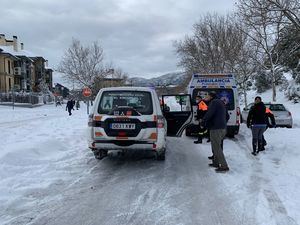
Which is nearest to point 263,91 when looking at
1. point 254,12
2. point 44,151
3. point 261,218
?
point 254,12

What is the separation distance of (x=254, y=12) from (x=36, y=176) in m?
13.3

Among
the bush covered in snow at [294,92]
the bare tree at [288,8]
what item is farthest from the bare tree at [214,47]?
the bare tree at [288,8]

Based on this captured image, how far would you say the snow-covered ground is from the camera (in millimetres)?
6059

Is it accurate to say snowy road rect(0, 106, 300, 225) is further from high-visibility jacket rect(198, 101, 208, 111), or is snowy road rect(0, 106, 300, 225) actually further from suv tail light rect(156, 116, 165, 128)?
high-visibility jacket rect(198, 101, 208, 111)

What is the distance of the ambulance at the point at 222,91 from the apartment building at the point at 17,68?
194 ft

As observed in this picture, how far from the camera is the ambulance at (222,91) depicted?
1550cm

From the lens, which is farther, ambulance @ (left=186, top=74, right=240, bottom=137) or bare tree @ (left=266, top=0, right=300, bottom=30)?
bare tree @ (left=266, top=0, right=300, bottom=30)

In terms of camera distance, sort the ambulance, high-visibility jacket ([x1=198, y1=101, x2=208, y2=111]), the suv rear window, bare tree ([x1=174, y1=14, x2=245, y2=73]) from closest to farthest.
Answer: the suv rear window < high-visibility jacket ([x1=198, y1=101, x2=208, y2=111]) < the ambulance < bare tree ([x1=174, y1=14, x2=245, y2=73])

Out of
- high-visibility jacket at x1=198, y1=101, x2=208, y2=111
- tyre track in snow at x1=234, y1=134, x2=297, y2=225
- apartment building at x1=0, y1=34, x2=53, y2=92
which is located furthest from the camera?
apartment building at x1=0, y1=34, x2=53, y2=92

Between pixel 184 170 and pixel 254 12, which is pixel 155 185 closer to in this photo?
pixel 184 170

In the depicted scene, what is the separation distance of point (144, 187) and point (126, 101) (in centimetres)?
267

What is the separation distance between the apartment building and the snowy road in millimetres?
63716

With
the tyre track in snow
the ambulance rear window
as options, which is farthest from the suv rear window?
the ambulance rear window

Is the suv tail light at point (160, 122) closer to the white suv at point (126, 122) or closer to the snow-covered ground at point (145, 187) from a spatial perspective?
the white suv at point (126, 122)
